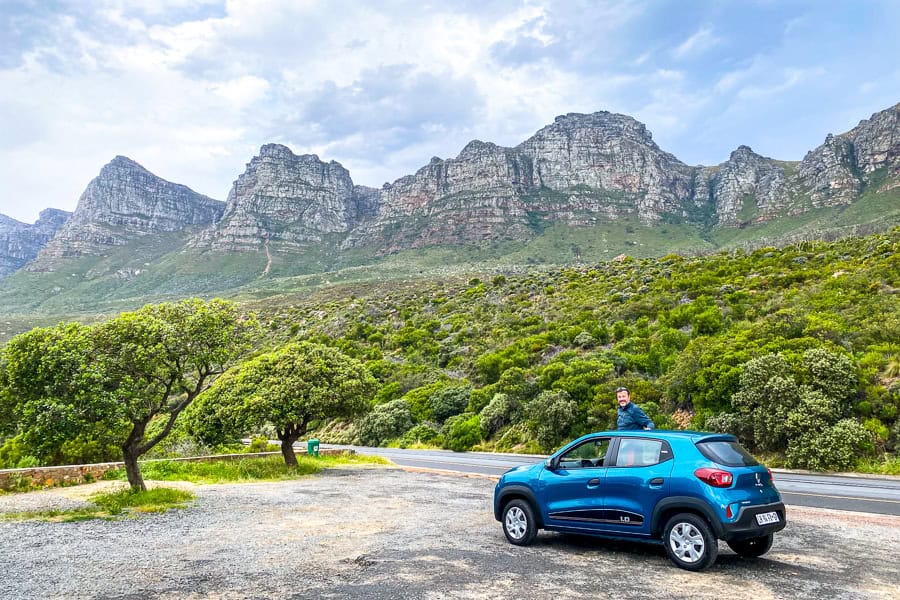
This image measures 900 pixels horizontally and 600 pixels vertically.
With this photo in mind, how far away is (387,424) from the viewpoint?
3497 centimetres

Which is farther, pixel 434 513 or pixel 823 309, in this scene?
pixel 823 309

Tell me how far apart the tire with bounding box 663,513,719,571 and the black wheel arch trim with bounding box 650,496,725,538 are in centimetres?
8

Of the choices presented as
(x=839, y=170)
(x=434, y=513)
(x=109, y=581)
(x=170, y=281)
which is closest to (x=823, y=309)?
(x=434, y=513)

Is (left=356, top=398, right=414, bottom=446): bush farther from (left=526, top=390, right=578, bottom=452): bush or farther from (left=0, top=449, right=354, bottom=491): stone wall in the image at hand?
(left=0, top=449, right=354, bottom=491): stone wall

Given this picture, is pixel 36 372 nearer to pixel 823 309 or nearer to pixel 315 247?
pixel 823 309

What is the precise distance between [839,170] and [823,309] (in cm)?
12495

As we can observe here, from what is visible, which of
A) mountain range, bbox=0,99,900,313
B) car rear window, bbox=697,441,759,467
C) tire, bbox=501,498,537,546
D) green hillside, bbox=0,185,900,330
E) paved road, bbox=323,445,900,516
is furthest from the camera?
Result: mountain range, bbox=0,99,900,313

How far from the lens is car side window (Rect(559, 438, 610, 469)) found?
7.27 m

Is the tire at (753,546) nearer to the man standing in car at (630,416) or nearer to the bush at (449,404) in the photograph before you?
the man standing in car at (630,416)

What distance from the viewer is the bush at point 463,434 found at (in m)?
28.8

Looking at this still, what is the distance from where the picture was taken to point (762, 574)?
612cm

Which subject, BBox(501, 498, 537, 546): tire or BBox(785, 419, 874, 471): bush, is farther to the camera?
BBox(785, 419, 874, 471): bush

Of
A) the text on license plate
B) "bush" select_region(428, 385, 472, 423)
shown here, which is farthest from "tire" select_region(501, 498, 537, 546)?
"bush" select_region(428, 385, 472, 423)

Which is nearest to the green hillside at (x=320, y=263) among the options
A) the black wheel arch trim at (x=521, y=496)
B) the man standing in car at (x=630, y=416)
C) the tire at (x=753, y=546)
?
the man standing in car at (x=630, y=416)
